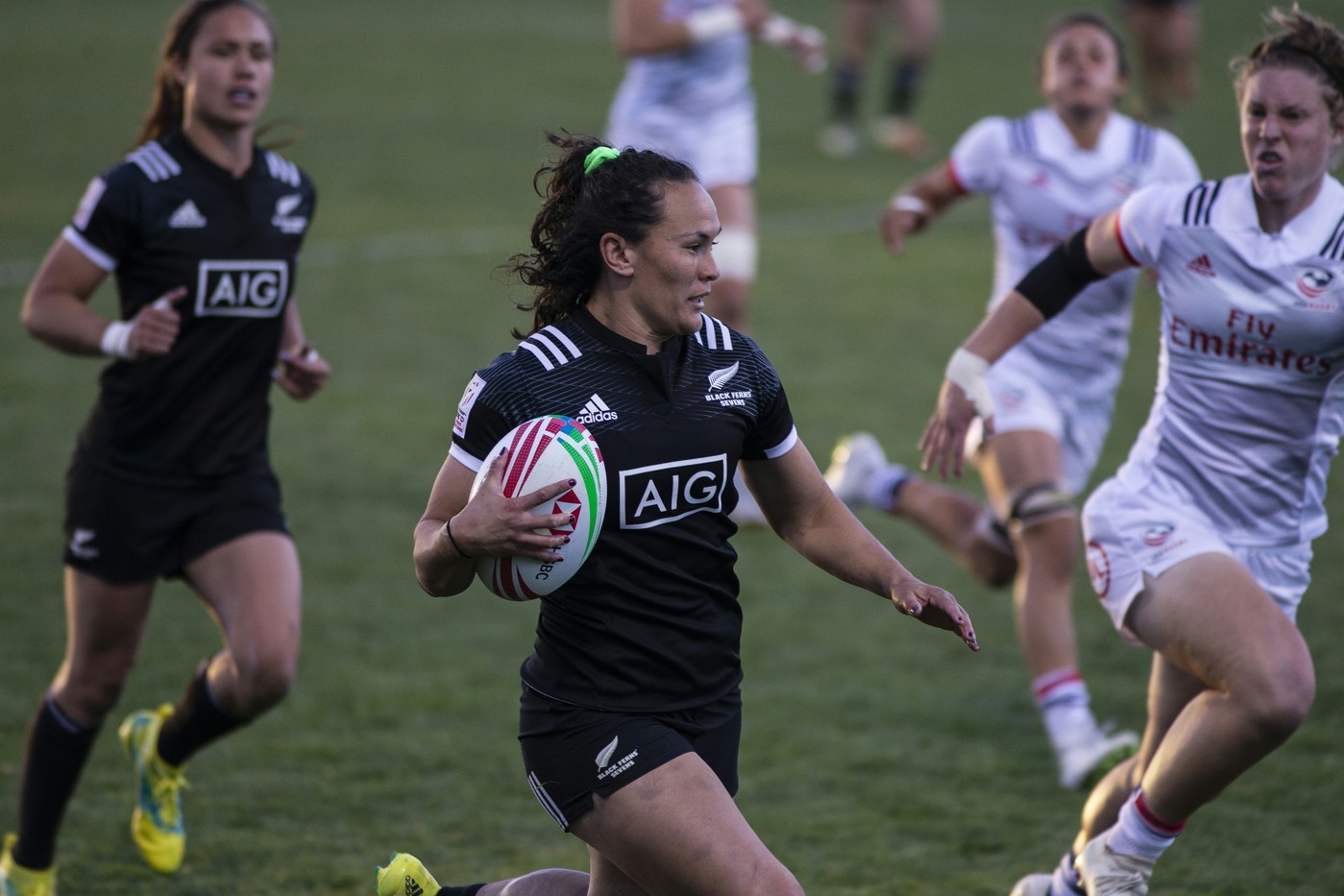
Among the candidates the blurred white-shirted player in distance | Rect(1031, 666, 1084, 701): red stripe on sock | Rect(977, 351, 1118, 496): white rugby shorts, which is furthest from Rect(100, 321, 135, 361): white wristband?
the blurred white-shirted player in distance

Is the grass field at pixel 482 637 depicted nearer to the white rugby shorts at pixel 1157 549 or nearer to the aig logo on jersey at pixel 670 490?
the white rugby shorts at pixel 1157 549

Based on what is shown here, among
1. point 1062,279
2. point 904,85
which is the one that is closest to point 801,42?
point 1062,279

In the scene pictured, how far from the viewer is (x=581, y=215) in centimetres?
382

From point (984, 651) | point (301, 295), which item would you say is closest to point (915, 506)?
point (984, 651)

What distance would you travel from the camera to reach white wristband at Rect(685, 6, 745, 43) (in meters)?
8.98

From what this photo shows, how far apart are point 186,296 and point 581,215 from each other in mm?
1707

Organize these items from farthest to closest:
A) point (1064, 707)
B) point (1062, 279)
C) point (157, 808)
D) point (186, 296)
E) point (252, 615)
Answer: point (1064, 707), point (157, 808), point (186, 296), point (252, 615), point (1062, 279)

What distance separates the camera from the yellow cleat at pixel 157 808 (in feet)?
16.6

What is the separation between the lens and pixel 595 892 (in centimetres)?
375

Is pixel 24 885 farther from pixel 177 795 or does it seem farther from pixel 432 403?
pixel 432 403

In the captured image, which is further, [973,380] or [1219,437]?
[973,380]

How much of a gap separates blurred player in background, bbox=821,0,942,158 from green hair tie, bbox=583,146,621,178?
14517mm

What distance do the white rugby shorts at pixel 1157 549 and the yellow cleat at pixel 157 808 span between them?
2.87m

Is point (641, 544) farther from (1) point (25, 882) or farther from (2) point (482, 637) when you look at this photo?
(2) point (482, 637)
